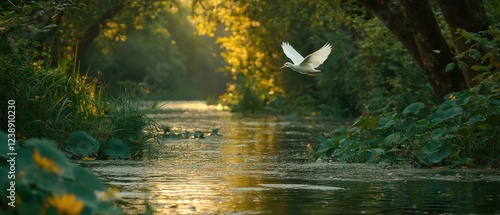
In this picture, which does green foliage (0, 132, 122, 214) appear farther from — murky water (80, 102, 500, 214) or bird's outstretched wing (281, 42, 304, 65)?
bird's outstretched wing (281, 42, 304, 65)

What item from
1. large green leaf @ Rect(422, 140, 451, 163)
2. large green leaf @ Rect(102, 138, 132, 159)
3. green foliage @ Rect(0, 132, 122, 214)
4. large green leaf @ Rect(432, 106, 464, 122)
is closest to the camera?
green foliage @ Rect(0, 132, 122, 214)

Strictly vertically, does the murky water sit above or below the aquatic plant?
below

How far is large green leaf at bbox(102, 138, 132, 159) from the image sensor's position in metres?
15.0

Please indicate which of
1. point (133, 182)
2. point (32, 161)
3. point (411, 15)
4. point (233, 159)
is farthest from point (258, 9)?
point (32, 161)

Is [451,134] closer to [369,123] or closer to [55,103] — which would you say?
[369,123]

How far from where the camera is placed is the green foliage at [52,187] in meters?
6.02

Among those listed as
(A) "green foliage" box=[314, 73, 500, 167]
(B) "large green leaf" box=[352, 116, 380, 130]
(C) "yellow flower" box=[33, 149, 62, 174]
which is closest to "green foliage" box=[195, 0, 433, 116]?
(B) "large green leaf" box=[352, 116, 380, 130]

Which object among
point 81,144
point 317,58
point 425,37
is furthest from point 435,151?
point 425,37

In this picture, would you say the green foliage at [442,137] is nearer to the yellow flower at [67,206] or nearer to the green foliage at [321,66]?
the yellow flower at [67,206]

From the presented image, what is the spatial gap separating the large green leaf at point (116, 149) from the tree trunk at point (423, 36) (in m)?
5.64

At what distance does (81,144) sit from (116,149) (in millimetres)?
616

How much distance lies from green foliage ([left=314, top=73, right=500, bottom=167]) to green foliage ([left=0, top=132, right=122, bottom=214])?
24.3 feet

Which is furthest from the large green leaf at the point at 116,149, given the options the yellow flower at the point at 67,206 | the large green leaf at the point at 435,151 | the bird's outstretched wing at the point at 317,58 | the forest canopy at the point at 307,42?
the yellow flower at the point at 67,206

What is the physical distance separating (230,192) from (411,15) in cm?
883
